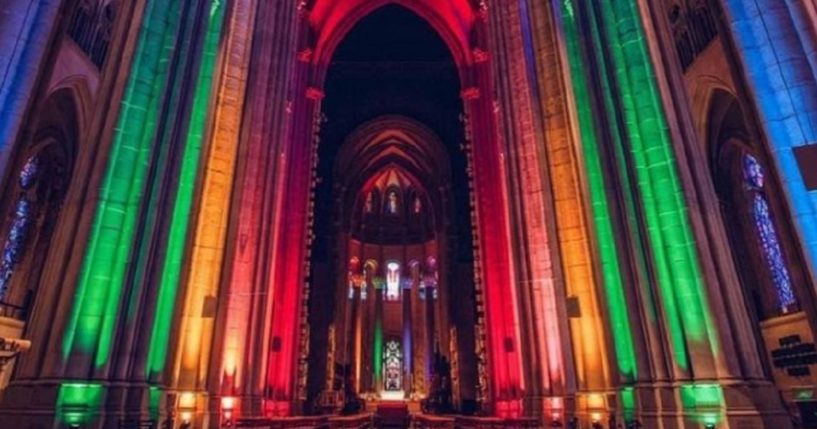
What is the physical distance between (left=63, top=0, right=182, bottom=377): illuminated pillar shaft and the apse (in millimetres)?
15075

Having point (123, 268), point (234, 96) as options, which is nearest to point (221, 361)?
point (123, 268)

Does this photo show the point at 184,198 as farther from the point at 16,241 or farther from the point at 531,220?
the point at 16,241

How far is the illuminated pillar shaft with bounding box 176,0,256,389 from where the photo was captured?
9789mm

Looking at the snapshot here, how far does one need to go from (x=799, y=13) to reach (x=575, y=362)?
6.41 m

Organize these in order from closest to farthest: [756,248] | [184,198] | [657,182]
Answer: [657,182] < [184,198] < [756,248]

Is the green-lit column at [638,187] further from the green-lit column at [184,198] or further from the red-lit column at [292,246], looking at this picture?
the red-lit column at [292,246]

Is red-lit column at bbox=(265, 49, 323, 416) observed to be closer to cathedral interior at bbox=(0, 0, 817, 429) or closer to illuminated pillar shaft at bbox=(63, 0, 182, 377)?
cathedral interior at bbox=(0, 0, 817, 429)

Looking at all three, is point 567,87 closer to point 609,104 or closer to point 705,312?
point 609,104

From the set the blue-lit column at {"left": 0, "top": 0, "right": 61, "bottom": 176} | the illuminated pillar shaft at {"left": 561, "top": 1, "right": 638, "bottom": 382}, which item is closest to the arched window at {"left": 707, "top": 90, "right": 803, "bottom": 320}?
the illuminated pillar shaft at {"left": 561, "top": 1, "right": 638, "bottom": 382}

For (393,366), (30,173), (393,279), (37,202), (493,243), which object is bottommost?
(393,366)

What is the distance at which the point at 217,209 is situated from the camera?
35.7 feet

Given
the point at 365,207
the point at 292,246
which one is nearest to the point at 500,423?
the point at 292,246

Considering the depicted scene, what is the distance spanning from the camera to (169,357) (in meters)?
8.11

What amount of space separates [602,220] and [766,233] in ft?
30.4
